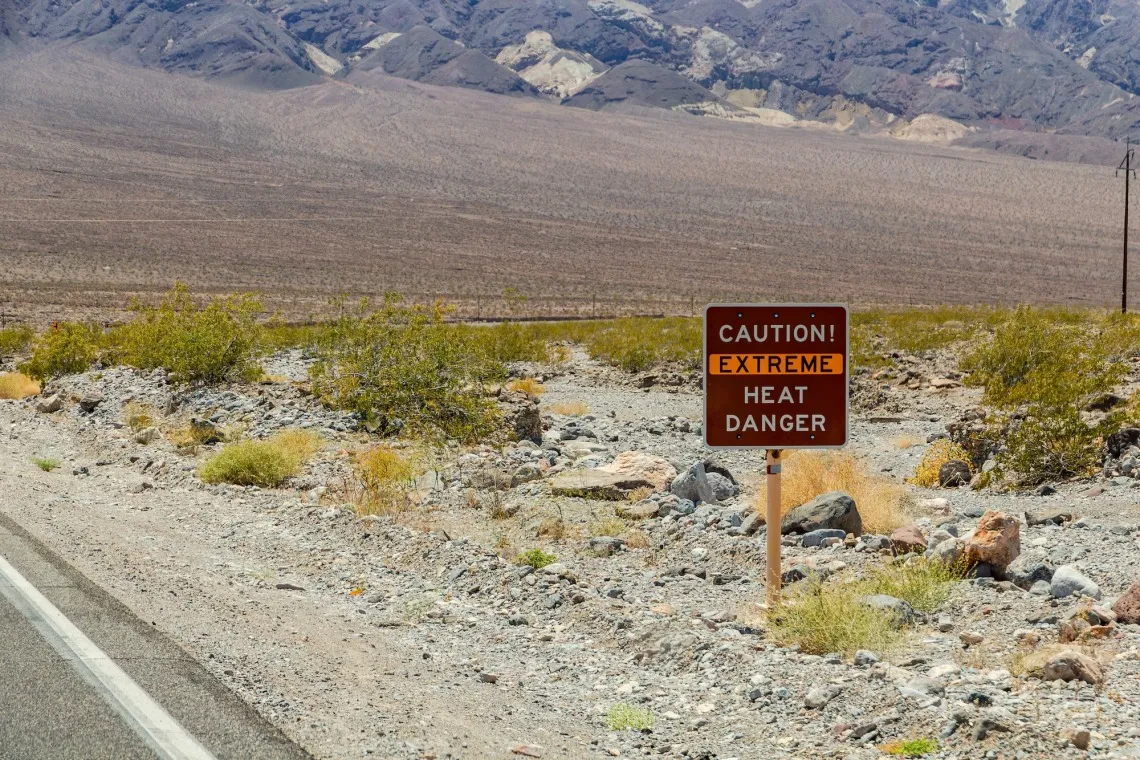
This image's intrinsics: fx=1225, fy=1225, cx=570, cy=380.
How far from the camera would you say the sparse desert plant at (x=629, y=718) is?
5812 millimetres

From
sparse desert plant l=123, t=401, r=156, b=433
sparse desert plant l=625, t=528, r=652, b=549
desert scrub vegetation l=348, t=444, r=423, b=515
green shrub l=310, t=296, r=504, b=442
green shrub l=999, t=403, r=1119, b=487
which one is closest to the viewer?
sparse desert plant l=625, t=528, r=652, b=549

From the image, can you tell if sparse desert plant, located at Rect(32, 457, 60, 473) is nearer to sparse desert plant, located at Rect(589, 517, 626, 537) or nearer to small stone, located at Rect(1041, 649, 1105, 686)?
sparse desert plant, located at Rect(589, 517, 626, 537)

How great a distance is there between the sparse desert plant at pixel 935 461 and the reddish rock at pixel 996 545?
586 cm

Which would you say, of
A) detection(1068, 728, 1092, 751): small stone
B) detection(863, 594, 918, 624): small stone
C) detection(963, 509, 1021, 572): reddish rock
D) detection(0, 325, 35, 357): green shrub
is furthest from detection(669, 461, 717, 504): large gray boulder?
detection(0, 325, 35, 357): green shrub

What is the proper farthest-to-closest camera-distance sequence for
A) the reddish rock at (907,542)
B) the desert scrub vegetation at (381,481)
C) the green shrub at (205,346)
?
the green shrub at (205,346) < the desert scrub vegetation at (381,481) < the reddish rock at (907,542)

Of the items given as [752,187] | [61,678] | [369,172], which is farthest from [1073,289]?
[61,678]

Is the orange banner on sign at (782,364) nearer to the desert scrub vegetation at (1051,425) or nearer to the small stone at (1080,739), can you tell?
the small stone at (1080,739)

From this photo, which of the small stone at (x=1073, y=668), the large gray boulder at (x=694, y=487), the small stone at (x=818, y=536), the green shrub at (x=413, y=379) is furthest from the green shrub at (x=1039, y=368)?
the small stone at (x=1073, y=668)

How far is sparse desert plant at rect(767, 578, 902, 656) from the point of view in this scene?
655cm

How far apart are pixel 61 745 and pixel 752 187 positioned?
13179cm

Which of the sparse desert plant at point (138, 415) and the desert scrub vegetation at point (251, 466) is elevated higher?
the desert scrub vegetation at point (251, 466)

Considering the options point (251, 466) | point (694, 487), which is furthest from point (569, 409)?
point (694, 487)

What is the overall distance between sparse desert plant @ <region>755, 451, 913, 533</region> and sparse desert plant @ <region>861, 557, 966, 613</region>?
1745mm

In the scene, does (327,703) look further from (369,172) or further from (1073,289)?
(369,172)
